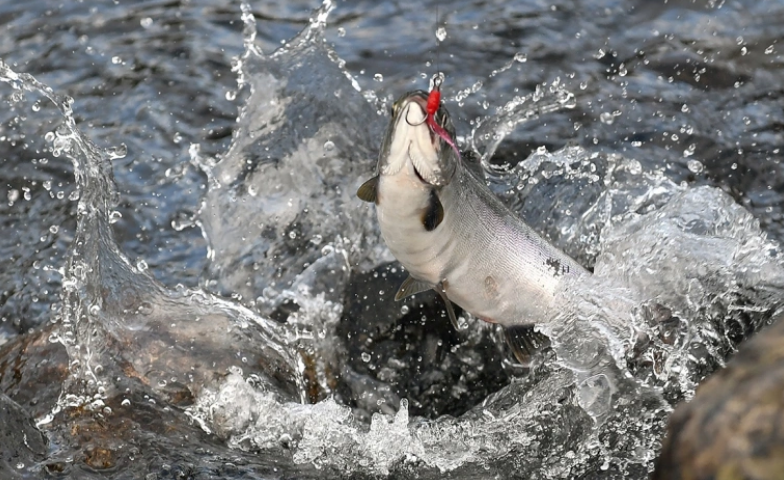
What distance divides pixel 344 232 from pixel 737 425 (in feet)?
9.36

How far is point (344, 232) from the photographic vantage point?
464 cm

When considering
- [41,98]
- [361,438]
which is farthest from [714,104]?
[41,98]

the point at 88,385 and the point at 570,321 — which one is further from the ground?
the point at 570,321

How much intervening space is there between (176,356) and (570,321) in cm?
165

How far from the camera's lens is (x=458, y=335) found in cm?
422

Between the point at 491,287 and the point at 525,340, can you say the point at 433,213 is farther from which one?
the point at 525,340

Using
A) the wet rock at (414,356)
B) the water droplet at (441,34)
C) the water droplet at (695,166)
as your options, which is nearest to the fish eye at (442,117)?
the wet rock at (414,356)

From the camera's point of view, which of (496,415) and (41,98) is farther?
(41,98)

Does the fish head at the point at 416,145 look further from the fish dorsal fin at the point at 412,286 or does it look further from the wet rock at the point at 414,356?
the wet rock at the point at 414,356

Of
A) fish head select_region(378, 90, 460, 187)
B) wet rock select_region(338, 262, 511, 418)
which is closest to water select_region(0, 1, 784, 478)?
wet rock select_region(338, 262, 511, 418)

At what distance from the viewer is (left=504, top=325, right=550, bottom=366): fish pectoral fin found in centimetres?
358

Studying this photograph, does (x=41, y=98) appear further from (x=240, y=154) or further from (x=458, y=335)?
(x=458, y=335)

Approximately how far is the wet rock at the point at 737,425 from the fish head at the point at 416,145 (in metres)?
1.14

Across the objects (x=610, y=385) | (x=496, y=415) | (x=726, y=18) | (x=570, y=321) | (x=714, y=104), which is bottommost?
(x=496, y=415)
